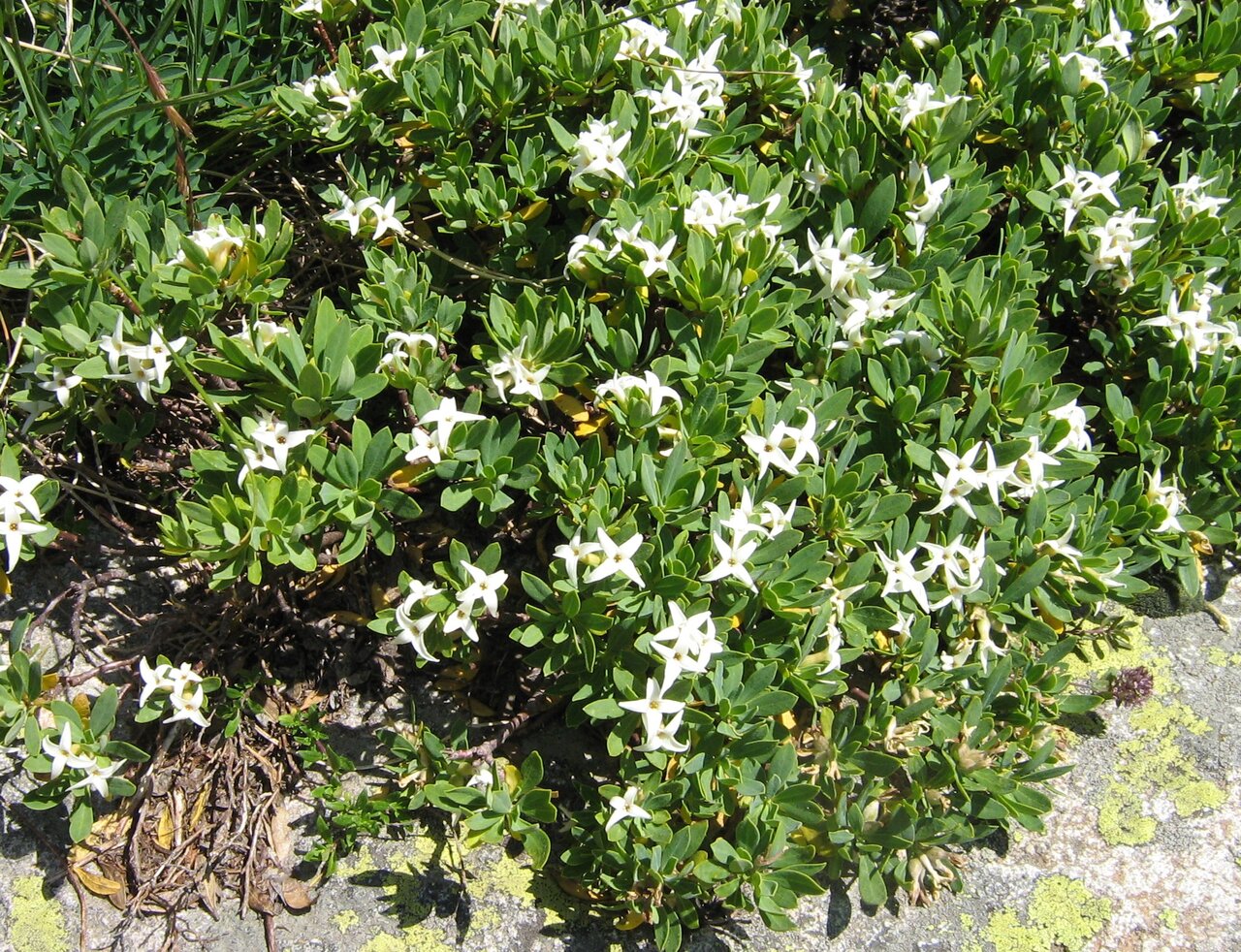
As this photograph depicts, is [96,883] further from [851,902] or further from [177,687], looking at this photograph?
[851,902]

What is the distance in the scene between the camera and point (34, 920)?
100.0 inches

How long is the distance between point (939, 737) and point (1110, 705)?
0.77 meters

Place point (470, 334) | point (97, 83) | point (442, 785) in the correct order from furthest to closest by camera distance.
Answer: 1. point (470, 334)
2. point (97, 83)
3. point (442, 785)

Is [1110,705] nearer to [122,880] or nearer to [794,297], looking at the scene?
[794,297]

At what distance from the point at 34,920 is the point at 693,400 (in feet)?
6.71

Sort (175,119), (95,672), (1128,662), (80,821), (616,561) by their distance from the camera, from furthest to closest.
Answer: (1128,662), (175,119), (95,672), (80,821), (616,561)

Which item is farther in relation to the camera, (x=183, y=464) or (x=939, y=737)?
(x=183, y=464)

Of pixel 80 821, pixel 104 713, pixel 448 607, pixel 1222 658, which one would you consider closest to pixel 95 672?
pixel 104 713

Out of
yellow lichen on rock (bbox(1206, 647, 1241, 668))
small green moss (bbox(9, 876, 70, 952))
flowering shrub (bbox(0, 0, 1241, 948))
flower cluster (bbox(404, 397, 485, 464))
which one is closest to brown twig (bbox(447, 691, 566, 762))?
flowering shrub (bbox(0, 0, 1241, 948))

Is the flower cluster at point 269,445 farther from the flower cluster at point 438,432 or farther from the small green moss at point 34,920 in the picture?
the small green moss at point 34,920

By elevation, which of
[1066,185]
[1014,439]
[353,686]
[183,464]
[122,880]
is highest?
[1066,185]

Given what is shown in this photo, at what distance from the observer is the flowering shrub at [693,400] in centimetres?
237

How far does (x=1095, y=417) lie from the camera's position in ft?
10.2

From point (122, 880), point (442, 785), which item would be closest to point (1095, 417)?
point (442, 785)
